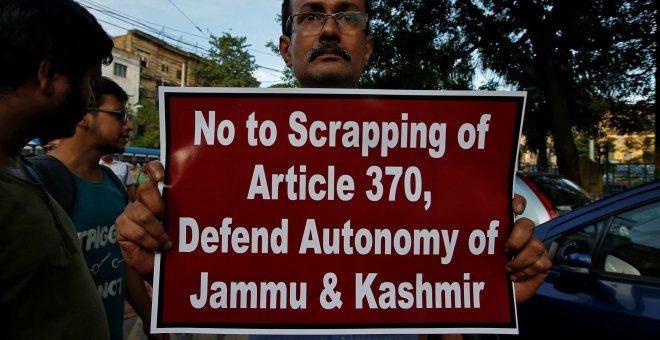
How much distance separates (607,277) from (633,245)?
8.7 inches

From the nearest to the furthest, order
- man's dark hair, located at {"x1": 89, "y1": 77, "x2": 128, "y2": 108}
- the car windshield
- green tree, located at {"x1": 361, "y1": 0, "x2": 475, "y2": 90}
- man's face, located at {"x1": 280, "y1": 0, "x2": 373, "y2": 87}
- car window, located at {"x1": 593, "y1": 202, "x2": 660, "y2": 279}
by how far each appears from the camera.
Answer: man's face, located at {"x1": 280, "y1": 0, "x2": 373, "y2": 87} → car window, located at {"x1": 593, "y1": 202, "x2": 660, "y2": 279} → man's dark hair, located at {"x1": 89, "y1": 77, "x2": 128, "y2": 108} → the car windshield → green tree, located at {"x1": 361, "y1": 0, "x2": 475, "y2": 90}

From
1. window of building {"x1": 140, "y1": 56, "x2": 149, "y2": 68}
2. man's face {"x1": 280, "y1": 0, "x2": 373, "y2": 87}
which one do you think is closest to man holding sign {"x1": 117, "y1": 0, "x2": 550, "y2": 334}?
man's face {"x1": 280, "y1": 0, "x2": 373, "y2": 87}

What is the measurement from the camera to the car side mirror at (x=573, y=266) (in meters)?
2.23

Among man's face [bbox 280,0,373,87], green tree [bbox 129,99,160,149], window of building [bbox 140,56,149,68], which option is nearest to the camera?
man's face [bbox 280,0,373,87]

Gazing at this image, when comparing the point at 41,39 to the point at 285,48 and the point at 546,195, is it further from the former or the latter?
the point at 546,195

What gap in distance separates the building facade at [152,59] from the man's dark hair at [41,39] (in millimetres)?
40677

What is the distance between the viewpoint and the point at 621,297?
214cm

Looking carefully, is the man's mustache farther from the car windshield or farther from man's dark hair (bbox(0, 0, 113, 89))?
the car windshield

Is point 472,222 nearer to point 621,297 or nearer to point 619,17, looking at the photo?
point 621,297

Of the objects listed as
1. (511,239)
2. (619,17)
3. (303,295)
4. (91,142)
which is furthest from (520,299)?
(619,17)

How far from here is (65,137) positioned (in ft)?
4.45

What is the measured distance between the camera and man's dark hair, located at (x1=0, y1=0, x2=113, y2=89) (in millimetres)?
1167

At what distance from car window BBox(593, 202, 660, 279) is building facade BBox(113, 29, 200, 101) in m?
40.6

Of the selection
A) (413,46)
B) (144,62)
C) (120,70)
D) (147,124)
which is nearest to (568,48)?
(413,46)
